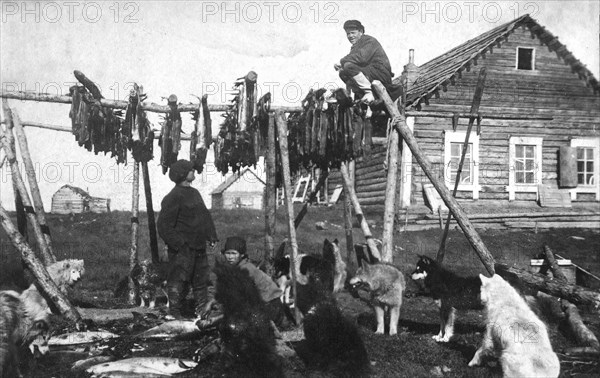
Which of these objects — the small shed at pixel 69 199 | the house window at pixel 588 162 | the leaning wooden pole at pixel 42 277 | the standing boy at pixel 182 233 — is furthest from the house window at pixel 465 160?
the small shed at pixel 69 199

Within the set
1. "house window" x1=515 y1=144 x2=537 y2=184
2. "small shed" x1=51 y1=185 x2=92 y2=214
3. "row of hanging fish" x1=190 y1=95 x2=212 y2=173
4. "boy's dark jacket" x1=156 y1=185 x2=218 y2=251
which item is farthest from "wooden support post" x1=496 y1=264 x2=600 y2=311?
"small shed" x1=51 y1=185 x2=92 y2=214

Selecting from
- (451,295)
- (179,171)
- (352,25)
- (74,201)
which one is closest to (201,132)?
(179,171)

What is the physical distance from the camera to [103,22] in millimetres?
9109

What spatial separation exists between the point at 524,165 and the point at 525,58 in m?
4.66

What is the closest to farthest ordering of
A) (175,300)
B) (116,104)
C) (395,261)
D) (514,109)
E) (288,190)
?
(288,190) → (175,300) → (116,104) → (395,261) → (514,109)

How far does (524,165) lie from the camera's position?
19.3 metres

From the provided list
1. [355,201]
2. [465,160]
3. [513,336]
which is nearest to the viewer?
[513,336]

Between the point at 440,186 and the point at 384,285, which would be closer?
the point at 384,285

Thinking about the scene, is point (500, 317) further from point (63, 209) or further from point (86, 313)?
point (63, 209)

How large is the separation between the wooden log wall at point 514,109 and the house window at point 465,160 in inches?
7.7

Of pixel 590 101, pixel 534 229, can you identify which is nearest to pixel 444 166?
pixel 534 229

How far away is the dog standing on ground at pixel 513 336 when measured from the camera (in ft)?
15.5

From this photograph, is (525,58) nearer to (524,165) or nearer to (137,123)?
(524,165)

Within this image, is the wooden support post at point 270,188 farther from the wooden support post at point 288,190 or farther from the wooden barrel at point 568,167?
the wooden barrel at point 568,167
